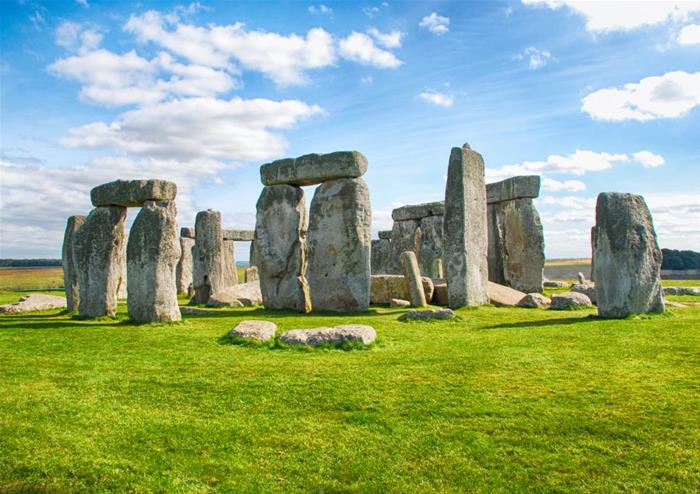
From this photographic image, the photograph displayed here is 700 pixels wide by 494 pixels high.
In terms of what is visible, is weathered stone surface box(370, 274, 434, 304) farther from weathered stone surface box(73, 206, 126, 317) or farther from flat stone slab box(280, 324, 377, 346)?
flat stone slab box(280, 324, 377, 346)

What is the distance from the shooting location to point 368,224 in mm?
12719

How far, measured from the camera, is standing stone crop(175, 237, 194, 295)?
2270cm

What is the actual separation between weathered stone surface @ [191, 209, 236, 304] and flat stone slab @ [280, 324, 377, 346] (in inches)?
393

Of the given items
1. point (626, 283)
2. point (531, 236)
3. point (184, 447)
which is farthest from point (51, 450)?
point (531, 236)

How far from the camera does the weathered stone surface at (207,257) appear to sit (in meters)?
16.9

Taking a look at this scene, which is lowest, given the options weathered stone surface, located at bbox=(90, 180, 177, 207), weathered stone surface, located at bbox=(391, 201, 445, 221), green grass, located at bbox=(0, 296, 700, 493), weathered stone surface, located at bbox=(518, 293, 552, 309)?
green grass, located at bbox=(0, 296, 700, 493)

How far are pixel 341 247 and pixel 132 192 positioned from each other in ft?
14.8

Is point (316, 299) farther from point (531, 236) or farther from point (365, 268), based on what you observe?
point (531, 236)

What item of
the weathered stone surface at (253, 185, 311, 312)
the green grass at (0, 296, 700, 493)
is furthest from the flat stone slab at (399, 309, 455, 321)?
the weathered stone surface at (253, 185, 311, 312)

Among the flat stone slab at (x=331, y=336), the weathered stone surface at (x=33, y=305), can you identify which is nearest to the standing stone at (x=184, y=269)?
the weathered stone surface at (x=33, y=305)

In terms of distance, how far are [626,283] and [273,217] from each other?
8.00 meters

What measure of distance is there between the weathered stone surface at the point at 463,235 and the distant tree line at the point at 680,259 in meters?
26.8

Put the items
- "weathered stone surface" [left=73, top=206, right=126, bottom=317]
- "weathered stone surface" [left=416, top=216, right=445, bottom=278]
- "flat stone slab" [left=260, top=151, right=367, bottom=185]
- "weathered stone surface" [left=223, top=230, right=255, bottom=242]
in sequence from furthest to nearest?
"weathered stone surface" [left=223, top=230, right=255, bottom=242], "weathered stone surface" [left=416, top=216, right=445, bottom=278], "flat stone slab" [left=260, top=151, right=367, bottom=185], "weathered stone surface" [left=73, top=206, right=126, bottom=317]

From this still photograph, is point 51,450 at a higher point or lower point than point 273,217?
lower
